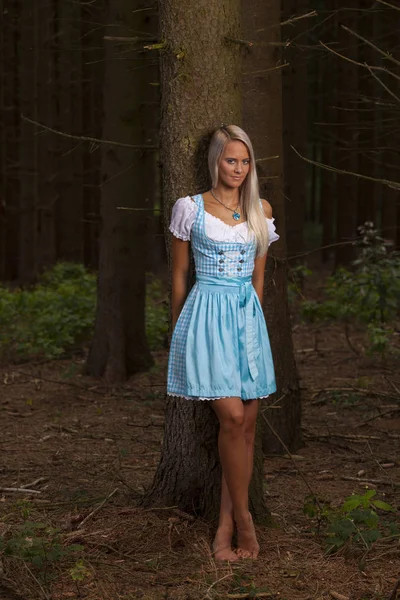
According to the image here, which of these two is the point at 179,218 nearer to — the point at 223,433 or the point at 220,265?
the point at 220,265

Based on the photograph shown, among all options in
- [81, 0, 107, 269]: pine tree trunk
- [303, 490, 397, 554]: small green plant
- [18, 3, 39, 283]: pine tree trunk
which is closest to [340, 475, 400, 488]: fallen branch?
[303, 490, 397, 554]: small green plant

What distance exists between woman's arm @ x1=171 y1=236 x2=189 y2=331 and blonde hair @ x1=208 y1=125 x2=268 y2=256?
0.37 metres

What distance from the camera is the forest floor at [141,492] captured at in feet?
15.2

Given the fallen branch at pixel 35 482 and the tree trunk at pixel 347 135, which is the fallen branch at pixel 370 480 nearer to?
the fallen branch at pixel 35 482

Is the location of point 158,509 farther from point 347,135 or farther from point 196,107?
point 347,135

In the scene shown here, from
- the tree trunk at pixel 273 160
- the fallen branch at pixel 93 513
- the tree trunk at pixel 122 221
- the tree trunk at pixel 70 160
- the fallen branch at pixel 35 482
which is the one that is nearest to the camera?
the fallen branch at pixel 93 513

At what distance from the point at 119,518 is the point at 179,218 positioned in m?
1.82

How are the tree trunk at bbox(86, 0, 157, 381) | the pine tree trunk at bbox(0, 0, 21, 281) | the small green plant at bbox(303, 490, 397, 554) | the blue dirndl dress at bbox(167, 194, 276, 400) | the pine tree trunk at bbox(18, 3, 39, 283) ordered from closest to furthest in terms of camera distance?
the blue dirndl dress at bbox(167, 194, 276, 400) → the small green plant at bbox(303, 490, 397, 554) → the tree trunk at bbox(86, 0, 157, 381) → the pine tree trunk at bbox(18, 3, 39, 283) → the pine tree trunk at bbox(0, 0, 21, 281)

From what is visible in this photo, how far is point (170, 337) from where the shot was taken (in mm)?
5281

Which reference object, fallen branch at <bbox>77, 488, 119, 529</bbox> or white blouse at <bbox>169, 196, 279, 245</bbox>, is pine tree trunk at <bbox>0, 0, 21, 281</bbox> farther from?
white blouse at <bbox>169, 196, 279, 245</bbox>

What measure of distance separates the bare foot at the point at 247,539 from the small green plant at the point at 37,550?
86cm

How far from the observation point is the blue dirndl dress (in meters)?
4.75

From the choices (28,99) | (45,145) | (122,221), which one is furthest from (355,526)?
(45,145)

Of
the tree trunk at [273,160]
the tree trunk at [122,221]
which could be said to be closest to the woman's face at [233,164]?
the tree trunk at [273,160]
